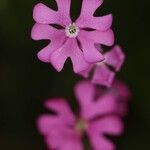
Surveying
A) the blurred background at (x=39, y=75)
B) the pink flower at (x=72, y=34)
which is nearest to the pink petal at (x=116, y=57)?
the pink flower at (x=72, y=34)

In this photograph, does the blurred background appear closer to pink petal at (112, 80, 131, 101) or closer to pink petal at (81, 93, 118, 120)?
pink petal at (112, 80, 131, 101)

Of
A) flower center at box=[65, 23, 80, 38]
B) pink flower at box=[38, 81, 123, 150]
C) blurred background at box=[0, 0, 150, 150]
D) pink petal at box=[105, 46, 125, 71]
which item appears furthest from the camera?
blurred background at box=[0, 0, 150, 150]

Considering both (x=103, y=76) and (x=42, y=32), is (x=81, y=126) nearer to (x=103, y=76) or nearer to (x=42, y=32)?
(x=103, y=76)

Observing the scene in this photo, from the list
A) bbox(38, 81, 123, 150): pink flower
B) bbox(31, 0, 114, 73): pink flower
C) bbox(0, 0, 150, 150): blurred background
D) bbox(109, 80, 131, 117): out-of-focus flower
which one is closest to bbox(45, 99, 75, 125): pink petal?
bbox(38, 81, 123, 150): pink flower

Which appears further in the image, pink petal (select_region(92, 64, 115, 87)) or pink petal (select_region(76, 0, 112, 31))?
pink petal (select_region(92, 64, 115, 87))

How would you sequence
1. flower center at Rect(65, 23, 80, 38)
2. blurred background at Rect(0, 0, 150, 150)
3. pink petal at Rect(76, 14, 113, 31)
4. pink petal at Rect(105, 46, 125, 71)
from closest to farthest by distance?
pink petal at Rect(76, 14, 113, 31) < flower center at Rect(65, 23, 80, 38) < pink petal at Rect(105, 46, 125, 71) < blurred background at Rect(0, 0, 150, 150)

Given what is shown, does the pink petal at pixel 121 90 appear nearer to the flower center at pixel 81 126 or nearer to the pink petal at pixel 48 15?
the flower center at pixel 81 126

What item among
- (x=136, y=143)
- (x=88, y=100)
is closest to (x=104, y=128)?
(x=88, y=100)

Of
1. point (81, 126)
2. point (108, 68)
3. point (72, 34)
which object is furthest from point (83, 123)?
point (72, 34)
